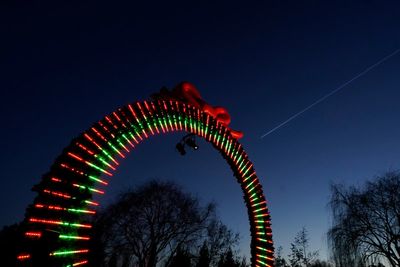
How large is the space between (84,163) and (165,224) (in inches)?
908

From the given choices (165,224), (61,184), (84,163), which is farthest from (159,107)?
(165,224)

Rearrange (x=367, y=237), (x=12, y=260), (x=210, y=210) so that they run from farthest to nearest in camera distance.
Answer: (x=210, y=210) → (x=367, y=237) → (x=12, y=260)

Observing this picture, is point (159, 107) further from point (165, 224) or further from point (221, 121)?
point (165, 224)

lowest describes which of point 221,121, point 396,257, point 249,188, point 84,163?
point 84,163

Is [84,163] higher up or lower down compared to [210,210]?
lower down

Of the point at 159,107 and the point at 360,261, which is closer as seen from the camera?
the point at 159,107

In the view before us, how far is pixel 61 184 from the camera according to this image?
375cm

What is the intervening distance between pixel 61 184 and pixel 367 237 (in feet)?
70.3

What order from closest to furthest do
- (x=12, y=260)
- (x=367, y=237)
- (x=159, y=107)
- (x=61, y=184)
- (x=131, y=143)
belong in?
(x=12, y=260)
(x=61, y=184)
(x=131, y=143)
(x=159, y=107)
(x=367, y=237)

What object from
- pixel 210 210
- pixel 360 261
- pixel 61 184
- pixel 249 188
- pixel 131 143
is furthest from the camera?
pixel 210 210

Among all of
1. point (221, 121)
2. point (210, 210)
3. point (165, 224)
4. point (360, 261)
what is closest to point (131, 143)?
point (221, 121)

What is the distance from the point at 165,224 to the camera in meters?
26.0

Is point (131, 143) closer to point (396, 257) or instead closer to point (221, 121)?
point (221, 121)

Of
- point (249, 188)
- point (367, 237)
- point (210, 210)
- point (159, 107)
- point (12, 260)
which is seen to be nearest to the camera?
point (12, 260)
